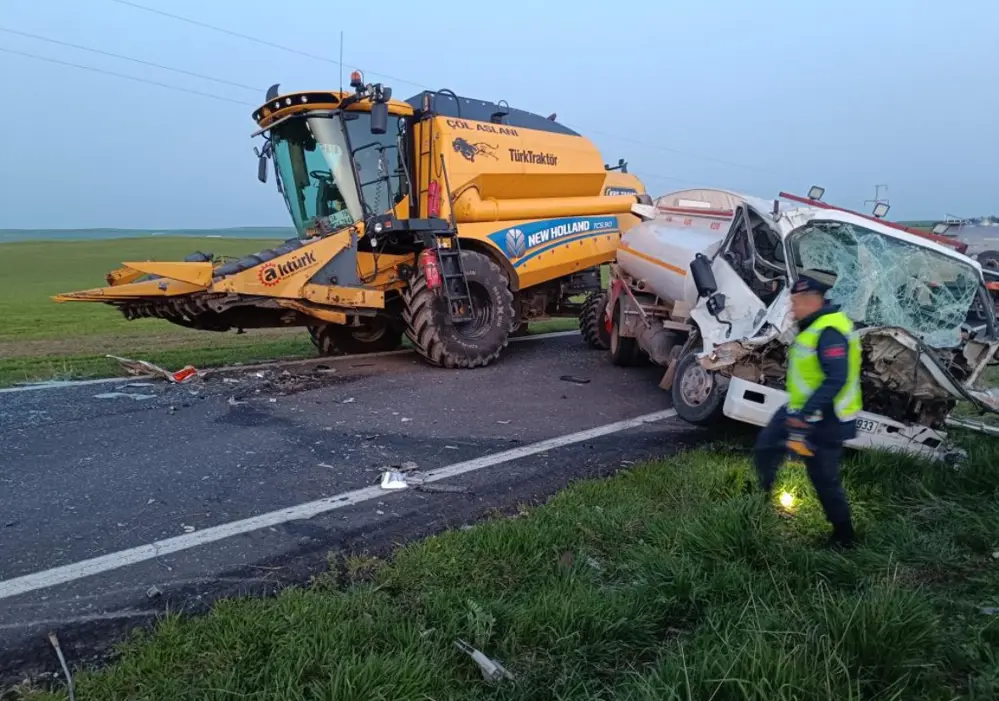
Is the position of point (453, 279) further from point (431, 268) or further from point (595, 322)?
point (595, 322)

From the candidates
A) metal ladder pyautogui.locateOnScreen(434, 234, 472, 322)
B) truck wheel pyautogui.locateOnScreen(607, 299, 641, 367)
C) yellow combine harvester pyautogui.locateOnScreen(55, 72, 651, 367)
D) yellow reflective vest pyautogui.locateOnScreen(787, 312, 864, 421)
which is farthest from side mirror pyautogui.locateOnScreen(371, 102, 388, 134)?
yellow reflective vest pyautogui.locateOnScreen(787, 312, 864, 421)

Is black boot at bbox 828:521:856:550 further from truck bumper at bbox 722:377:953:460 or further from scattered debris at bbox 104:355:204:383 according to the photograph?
scattered debris at bbox 104:355:204:383

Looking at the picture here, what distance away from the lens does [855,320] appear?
5402mm

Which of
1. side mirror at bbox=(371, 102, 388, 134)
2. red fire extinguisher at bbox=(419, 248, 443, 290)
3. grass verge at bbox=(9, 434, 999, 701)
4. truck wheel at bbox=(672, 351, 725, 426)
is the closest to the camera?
grass verge at bbox=(9, 434, 999, 701)

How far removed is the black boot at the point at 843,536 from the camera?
3.80 metres

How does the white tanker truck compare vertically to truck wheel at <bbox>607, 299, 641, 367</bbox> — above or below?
above

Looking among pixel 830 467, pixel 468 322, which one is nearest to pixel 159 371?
pixel 468 322

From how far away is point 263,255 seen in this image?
8.55 m

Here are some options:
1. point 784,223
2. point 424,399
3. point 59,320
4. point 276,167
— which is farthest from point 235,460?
point 59,320

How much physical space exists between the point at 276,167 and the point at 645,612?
27.0 ft

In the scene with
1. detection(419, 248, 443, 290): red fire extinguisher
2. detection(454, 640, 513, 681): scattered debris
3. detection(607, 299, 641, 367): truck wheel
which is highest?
detection(419, 248, 443, 290): red fire extinguisher

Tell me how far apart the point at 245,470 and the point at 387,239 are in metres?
4.80

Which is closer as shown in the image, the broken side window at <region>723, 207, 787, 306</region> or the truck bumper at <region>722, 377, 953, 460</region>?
the truck bumper at <region>722, 377, 953, 460</region>

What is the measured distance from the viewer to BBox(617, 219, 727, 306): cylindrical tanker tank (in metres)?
7.75
